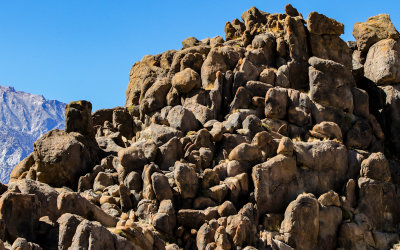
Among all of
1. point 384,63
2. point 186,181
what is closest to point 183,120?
point 186,181

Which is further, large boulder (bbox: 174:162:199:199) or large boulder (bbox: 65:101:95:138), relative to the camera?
large boulder (bbox: 65:101:95:138)

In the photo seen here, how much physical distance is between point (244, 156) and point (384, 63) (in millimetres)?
25972

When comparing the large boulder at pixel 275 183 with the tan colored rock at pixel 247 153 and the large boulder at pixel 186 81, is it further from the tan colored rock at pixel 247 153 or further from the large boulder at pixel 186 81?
the large boulder at pixel 186 81

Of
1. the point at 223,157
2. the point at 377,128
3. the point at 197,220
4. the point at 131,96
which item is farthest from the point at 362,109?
the point at 131,96

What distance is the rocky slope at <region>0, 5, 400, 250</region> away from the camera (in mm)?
52594

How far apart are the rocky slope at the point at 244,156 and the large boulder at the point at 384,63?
0.54 feet

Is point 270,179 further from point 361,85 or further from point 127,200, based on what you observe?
point 361,85

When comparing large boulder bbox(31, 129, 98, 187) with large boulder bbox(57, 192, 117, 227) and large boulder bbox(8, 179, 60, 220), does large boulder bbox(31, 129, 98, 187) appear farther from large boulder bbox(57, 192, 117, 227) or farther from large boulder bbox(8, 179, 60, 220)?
large boulder bbox(57, 192, 117, 227)

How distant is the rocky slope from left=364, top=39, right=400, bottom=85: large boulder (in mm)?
165

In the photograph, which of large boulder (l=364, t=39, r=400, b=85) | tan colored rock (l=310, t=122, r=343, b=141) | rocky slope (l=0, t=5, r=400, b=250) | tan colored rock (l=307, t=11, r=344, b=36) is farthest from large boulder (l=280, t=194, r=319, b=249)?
tan colored rock (l=307, t=11, r=344, b=36)

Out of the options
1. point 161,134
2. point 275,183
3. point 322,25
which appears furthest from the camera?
point 322,25

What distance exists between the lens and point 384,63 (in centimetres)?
7581

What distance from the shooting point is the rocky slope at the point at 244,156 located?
52.6 metres

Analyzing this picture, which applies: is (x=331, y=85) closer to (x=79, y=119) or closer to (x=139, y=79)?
(x=79, y=119)
